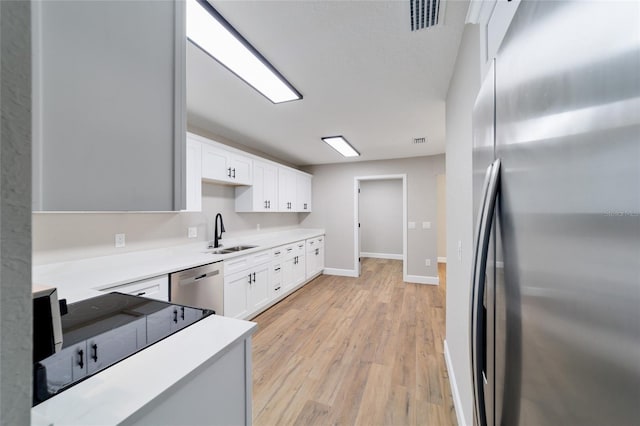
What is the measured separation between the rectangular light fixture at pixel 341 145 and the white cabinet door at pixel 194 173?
5.67 ft

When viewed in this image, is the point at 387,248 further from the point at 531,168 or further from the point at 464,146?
the point at 531,168

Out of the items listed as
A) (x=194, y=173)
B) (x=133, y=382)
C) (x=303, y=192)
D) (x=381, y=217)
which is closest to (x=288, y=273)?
(x=303, y=192)

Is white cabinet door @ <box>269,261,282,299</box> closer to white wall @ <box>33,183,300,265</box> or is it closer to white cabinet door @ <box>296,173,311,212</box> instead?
white wall @ <box>33,183,300,265</box>

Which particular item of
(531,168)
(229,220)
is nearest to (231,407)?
(531,168)

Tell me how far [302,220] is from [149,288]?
397 centimetres

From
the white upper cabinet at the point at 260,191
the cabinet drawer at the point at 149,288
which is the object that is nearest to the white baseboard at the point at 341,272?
the white upper cabinet at the point at 260,191

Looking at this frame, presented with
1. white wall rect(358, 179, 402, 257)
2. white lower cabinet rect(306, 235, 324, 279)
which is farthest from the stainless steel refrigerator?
white wall rect(358, 179, 402, 257)

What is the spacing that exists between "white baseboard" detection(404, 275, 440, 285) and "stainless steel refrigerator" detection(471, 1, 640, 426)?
4.57 metres

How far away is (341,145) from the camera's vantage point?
4.07m

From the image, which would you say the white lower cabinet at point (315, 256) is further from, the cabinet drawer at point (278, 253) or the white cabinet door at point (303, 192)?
the cabinet drawer at point (278, 253)

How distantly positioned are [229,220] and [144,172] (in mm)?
3222

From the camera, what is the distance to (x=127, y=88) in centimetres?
59

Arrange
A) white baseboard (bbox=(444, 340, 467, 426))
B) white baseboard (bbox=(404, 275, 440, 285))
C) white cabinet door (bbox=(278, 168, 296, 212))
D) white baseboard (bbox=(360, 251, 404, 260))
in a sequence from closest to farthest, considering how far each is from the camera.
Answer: white baseboard (bbox=(444, 340, 467, 426)) < white cabinet door (bbox=(278, 168, 296, 212)) < white baseboard (bbox=(404, 275, 440, 285)) < white baseboard (bbox=(360, 251, 404, 260))

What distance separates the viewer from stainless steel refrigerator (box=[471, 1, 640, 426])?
221mm
